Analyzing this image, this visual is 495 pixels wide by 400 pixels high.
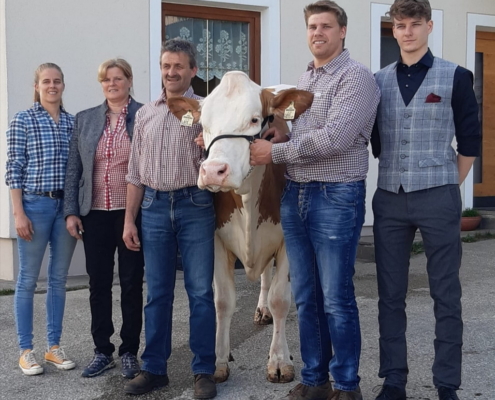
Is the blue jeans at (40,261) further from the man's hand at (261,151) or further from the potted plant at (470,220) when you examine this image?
the potted plant at (470,220)

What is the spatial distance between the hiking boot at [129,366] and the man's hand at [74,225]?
2.77 feet

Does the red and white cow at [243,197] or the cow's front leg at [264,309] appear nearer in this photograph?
the red and white cow at [243,197]

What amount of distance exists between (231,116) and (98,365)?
1.94m

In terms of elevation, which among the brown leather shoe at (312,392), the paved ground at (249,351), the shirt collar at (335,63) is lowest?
the paved ground at (249,351)

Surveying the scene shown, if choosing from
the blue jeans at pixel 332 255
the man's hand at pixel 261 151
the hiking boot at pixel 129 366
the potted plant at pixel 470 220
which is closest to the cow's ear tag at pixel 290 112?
the man's hand at pixel 261 151

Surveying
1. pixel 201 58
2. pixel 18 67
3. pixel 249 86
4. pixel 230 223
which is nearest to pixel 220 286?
pixel 230 223

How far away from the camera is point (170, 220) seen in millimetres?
4148

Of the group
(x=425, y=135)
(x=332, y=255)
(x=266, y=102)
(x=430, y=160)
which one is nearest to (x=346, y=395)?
(x=332, y=255)

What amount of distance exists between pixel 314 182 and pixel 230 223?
3.16ft

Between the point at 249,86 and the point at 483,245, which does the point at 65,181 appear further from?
the point at 483,245

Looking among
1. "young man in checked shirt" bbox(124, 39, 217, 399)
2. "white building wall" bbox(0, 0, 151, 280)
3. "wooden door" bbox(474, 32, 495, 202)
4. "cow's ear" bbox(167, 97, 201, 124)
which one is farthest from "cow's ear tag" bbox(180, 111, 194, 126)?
"wooden door" bbox(474, 32, 495, 202)

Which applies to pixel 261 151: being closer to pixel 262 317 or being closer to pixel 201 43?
pixel 262 317

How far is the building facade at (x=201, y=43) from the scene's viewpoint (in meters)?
7.41

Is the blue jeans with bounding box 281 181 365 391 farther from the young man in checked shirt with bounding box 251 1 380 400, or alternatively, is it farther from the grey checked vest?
the grey checked vest
